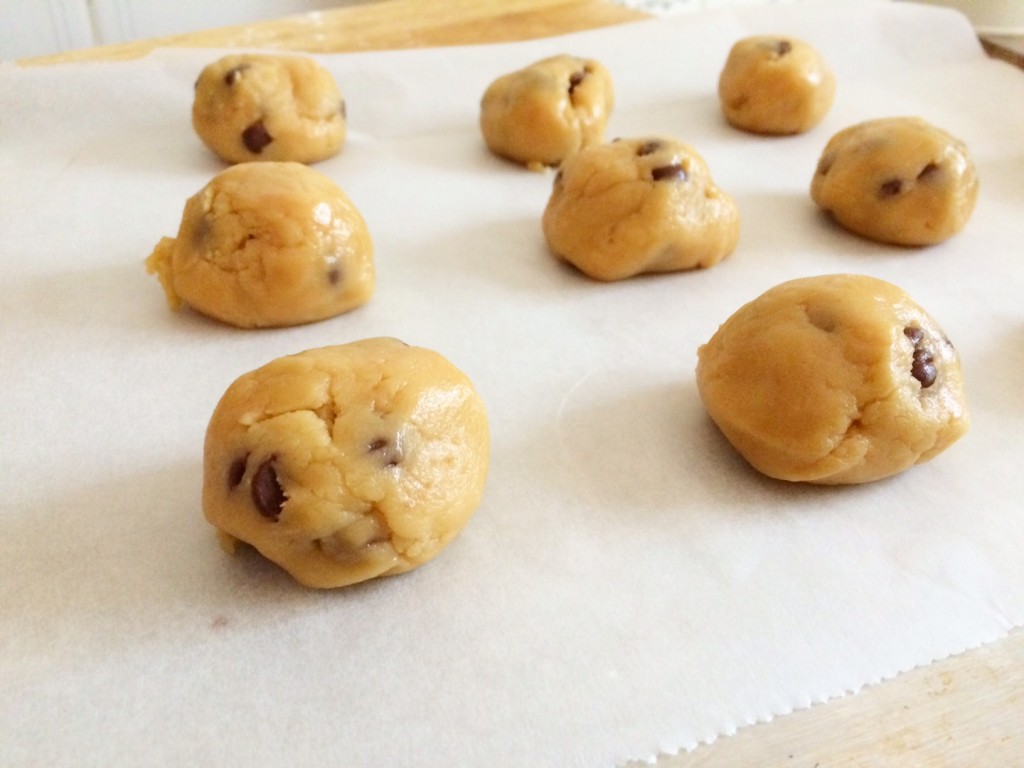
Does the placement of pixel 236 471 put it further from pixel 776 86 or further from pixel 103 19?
pixel 103 19

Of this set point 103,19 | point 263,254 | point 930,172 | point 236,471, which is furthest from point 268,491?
point 103,19

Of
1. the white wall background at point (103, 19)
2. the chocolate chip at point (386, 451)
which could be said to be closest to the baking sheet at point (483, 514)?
the chocolate chip at point (386, 451)

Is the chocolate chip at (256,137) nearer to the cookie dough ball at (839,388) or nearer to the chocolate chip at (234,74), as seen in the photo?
the chocolate chip at (234,74)

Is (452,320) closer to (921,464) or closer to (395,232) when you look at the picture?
(395,232)

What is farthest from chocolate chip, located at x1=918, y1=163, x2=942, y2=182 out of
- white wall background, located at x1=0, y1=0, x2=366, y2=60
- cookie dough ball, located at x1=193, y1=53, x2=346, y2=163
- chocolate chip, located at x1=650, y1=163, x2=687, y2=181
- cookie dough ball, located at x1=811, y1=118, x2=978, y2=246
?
white wall background, located at x1=0, y1=0, x2=366, y2=60

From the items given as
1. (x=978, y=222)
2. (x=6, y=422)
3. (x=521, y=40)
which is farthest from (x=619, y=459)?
(x=521, y=40)

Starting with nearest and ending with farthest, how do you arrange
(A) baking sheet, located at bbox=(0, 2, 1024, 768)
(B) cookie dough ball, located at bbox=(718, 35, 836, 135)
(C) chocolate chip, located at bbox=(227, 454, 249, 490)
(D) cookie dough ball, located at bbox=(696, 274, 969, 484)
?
(A) baking sheet, located at bbox=(0, 2, 1024, 768), (C) chocolate chip, located at bbox=(227, 454, 249, 490), (D) cookie dough ball, located at bbox=(696, 274, 969, 484), (B) cookie dough ball, located at bbox=(718, 35, 836, 135)

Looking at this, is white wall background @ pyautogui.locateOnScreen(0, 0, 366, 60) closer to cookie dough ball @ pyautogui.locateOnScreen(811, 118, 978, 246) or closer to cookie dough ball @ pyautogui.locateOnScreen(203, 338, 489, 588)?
cookie dough ball @ pyautogui.locateOnScreen(811, 118, 978, 246)
